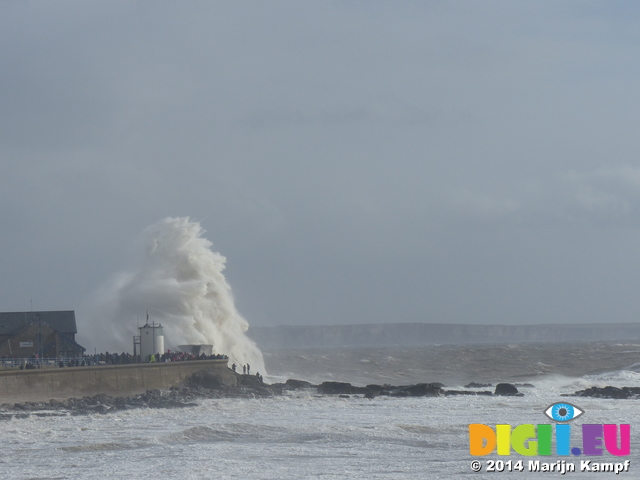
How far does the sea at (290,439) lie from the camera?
16594 millimetres

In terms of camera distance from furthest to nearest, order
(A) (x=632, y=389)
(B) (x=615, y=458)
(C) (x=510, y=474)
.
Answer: (A) (x=632, y=389) → (B) (x=615, y=458) → (C) (x=510, y=474)

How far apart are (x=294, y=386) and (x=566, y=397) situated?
1194 centimetres

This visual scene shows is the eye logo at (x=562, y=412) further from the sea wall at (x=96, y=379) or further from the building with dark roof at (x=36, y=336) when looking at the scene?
the building with dark roof at (x=36, y=336)

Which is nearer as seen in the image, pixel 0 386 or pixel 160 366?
pixel 0 386

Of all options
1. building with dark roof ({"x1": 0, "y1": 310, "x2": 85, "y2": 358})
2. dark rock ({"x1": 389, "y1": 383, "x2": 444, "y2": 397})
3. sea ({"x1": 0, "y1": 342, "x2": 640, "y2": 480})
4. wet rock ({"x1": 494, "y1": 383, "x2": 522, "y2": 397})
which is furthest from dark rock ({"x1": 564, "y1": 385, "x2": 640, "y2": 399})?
building with dark roof ({"x1": 0, "y1": 310, "x2": 85, "y2": 358})

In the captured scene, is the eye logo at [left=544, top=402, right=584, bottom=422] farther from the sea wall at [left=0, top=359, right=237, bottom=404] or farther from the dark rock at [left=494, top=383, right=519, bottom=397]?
the sea wall at [left=0, top=359, right=237, bottom=404]

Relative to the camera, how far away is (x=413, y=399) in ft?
104

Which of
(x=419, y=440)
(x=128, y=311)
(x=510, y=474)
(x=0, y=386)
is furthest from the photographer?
(x=128, y=311)

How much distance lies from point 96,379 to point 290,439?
11631mm

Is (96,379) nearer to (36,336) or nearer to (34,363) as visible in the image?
(34,363)

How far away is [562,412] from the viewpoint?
92.2 feet

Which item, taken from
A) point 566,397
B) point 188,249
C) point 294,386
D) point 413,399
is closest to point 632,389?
point 566,397

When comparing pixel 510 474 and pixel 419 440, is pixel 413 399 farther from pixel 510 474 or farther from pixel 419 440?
pixel 510 474

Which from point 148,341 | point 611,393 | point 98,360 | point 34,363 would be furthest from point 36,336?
point 611,393
